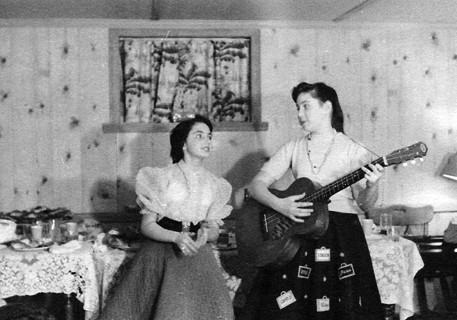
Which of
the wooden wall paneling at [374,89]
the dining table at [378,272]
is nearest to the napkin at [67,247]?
the dining table at [378,272]

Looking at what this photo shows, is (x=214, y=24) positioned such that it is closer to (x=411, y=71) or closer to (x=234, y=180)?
(x=234, y=180)

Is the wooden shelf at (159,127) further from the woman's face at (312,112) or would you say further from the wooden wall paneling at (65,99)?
the woman's face at (312,112)

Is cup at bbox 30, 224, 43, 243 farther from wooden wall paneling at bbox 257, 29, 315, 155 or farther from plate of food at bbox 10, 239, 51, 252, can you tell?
wooden wall paneling at bbox 257, 29, 315, 155

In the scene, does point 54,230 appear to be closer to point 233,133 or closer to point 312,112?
point 312,112

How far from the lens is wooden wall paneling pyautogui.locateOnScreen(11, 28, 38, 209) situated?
4965 millimetres

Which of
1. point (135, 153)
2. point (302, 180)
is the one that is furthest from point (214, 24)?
point (302, 180)

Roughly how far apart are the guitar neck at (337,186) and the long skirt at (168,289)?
2.22 feet

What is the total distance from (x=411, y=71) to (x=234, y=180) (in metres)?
1.89

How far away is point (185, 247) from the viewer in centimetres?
299

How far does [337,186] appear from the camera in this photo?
9.51 ft

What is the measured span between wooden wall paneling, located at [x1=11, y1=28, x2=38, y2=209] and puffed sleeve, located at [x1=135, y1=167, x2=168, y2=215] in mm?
1999

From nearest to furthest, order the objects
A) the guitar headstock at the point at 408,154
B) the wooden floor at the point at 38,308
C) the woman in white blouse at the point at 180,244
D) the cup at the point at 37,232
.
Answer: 1. the guitar headstock at the point at 408,154
2. the woman in white blouse at the point at 180,244
3. the cup at the point at 37,232
4. the wooden floor at the point at 38,308

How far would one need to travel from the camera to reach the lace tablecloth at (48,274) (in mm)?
3332

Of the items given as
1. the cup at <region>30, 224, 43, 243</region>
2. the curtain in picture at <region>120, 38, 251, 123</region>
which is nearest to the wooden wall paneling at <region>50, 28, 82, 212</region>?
the curtain in picture at <region>120, 38, 251, 123</region>
